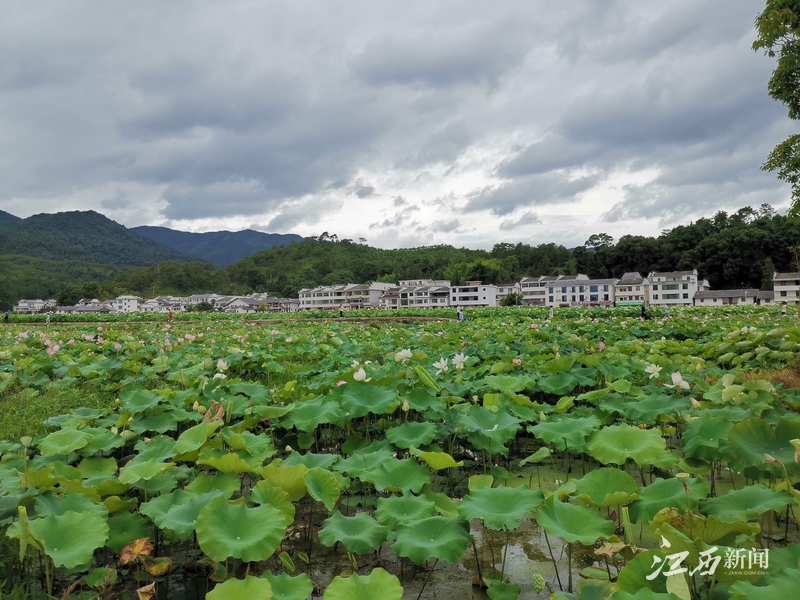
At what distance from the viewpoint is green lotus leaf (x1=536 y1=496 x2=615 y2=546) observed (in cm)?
146

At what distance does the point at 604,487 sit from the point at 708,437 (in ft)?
2.26

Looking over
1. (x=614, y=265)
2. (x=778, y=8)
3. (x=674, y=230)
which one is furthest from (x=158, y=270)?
(x=778, y=8)

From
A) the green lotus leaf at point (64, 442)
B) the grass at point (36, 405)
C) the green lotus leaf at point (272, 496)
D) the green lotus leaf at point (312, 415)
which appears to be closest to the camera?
the green lotus leaf at point (272, 496)

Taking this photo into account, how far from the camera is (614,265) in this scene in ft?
240

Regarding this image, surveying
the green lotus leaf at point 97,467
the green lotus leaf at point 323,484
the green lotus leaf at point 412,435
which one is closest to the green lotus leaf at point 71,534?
the green lotus leaf at point 323,484

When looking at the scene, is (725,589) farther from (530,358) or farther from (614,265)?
(614,265)

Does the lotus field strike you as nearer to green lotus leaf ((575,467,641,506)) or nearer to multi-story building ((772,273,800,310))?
green lotus leaf ((575,467,641,506))

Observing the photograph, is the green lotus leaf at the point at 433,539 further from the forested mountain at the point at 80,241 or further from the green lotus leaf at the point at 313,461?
the forested mountain at the point at 80,241

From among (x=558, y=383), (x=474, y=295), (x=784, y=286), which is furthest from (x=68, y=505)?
(x=784, y=286)

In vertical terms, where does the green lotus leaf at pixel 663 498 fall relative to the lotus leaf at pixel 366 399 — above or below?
below

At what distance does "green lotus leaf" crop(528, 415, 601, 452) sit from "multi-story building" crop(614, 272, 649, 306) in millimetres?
62803

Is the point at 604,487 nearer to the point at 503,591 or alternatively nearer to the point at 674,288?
the point at 503,591

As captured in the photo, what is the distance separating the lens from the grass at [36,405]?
11.1 feet

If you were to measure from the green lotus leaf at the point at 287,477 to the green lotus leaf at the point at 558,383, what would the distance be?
7.46 feet
